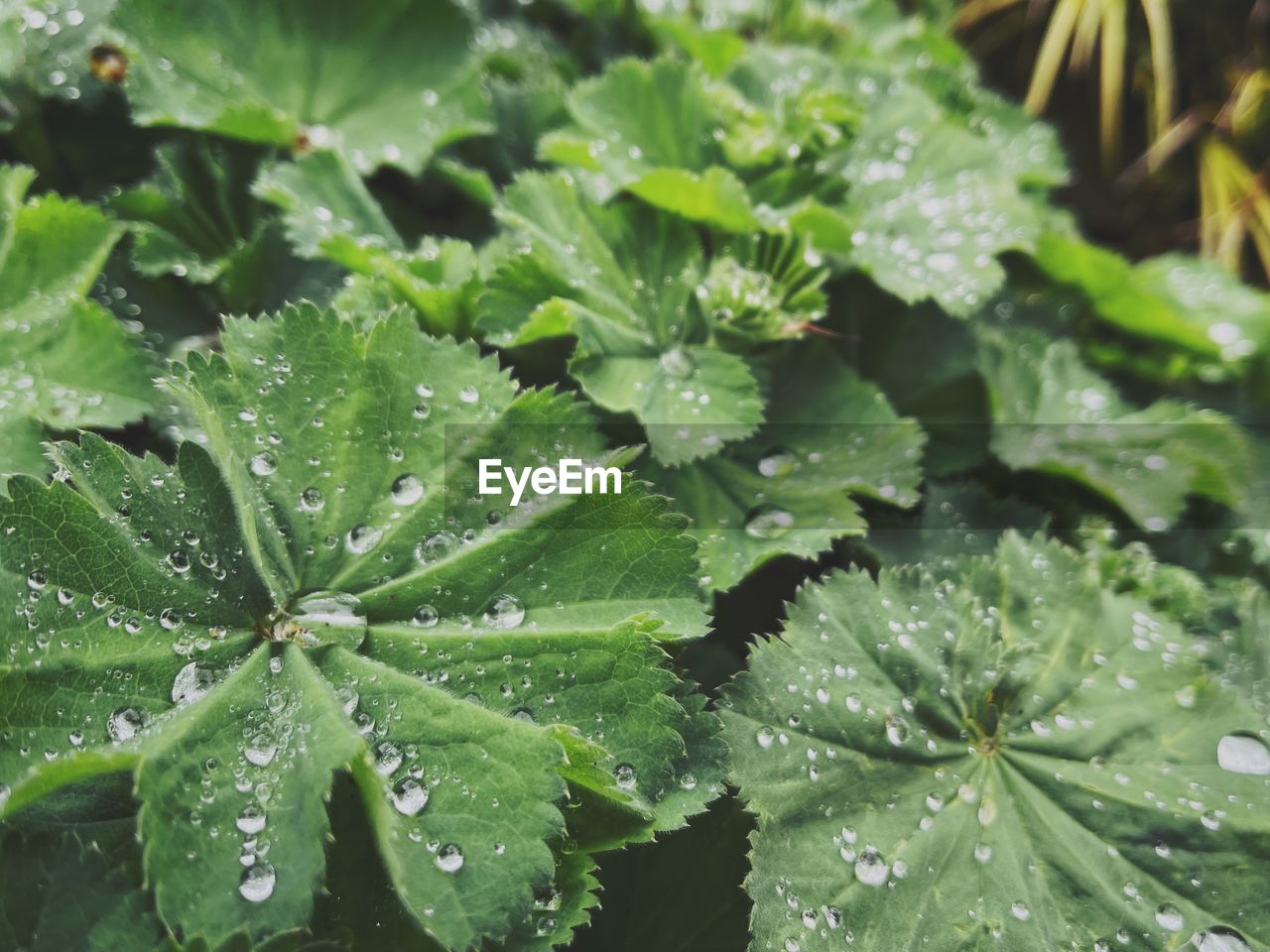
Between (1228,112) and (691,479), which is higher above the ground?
(691,479)

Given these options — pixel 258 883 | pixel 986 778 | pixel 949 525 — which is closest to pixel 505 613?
pixel 258 883

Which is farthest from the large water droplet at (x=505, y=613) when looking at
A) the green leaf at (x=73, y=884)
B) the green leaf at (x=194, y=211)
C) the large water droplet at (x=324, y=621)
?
the green leaf at (x=194, y=211)

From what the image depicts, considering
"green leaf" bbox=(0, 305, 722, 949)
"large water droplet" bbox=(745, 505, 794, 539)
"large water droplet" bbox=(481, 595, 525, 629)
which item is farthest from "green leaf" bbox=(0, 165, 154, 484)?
"large water droplet" bbox=(745, 505, 794, 539)

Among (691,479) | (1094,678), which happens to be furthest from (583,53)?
(1094,678)

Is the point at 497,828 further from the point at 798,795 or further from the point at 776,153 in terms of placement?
the point at 776,153

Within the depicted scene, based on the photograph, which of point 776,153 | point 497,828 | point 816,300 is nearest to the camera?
point 497,828

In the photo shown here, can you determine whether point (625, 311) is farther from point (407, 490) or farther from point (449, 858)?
point (449, 858)
